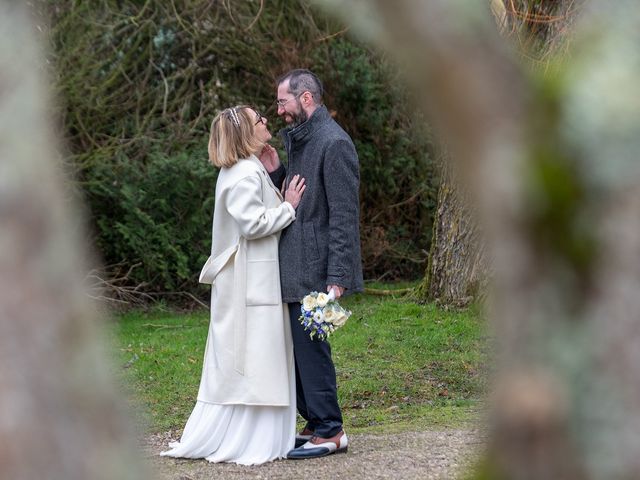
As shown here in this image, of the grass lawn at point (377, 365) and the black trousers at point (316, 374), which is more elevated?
the black trousers at point (316, 374)

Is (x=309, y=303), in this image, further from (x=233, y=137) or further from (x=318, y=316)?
(x=233, y=137)

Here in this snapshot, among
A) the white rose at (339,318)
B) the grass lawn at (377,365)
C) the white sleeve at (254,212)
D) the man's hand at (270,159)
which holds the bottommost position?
the grass lawn at (377,365)

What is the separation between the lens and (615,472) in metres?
1.28

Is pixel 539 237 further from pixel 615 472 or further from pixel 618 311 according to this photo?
pixel 615 472

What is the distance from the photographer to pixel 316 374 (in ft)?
19.2

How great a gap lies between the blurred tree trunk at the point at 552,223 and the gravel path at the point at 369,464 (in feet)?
13.9

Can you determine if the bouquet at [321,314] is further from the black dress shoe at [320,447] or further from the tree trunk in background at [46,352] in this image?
the tree trunk in background at [46,352]

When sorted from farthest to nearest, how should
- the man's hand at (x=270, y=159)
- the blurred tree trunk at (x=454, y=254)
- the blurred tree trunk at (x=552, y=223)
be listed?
the blurred tree trunk at (x=454, y=254), the man's hand at (x=270, y=159), the blurred tree trunk at (x=552, y=223)

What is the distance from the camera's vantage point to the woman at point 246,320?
5809 millimetres

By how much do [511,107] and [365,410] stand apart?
6572mm

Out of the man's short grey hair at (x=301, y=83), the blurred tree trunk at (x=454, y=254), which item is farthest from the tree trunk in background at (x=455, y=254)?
the man's short grey hair at (x=301, y=83)

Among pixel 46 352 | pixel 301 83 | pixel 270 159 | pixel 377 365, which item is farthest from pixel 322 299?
pixel 46 352

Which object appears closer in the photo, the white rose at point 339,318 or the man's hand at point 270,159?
the white rose at point 339,318

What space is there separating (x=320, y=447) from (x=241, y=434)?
1.49ft
